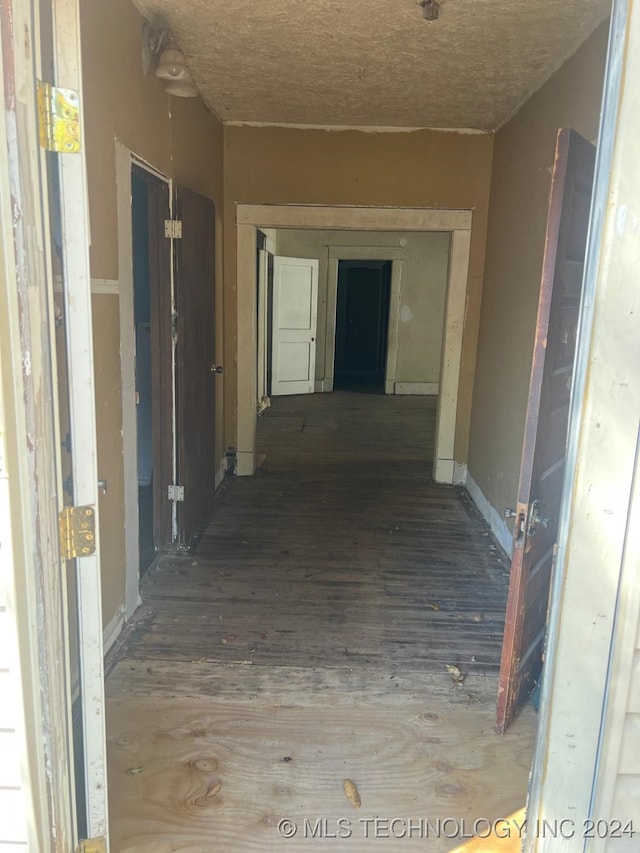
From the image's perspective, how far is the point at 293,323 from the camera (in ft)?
30.5

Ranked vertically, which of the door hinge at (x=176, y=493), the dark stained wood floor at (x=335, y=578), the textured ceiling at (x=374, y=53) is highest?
the textured ceiling at (x=374, y=53)

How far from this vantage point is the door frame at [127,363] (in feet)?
8.71

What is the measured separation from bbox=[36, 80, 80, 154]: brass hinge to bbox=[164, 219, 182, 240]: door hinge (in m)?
2.17

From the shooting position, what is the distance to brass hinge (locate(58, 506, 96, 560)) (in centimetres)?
133

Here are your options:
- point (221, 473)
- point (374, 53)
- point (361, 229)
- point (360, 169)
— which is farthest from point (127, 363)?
point (360, 169)

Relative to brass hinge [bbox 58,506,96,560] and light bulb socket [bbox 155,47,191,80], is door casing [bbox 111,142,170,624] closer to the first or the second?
light bulb socket [bbox 155,47,191,80]

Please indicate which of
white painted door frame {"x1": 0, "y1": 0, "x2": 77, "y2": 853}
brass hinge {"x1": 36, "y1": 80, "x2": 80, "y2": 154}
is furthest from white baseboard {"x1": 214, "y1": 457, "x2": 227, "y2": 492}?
brass hinge {"x1": 36, "y1": 80, "x2": 80, "y2": 154}

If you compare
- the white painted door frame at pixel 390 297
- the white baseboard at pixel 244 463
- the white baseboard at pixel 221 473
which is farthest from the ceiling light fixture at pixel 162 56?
the white painted door frame at pixel 390 297

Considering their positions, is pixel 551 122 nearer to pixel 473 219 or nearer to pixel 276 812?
pixel 473 219

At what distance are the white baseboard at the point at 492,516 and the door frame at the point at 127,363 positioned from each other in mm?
2028

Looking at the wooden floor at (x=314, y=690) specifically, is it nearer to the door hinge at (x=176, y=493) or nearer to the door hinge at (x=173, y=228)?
the door hinge at (x=176, y=493)

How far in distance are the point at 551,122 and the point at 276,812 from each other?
3643 millimetres

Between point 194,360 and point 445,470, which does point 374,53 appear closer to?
point 194,360

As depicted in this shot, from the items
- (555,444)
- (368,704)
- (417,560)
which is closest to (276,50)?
(555,444)
